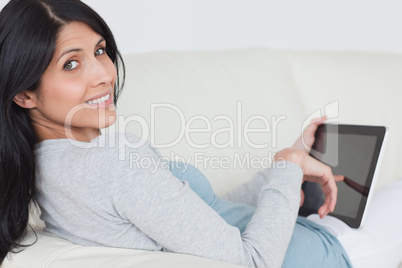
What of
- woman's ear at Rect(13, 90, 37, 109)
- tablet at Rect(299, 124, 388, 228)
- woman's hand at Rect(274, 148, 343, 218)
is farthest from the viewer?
tablet at Rect(299, 124, 388, 228)

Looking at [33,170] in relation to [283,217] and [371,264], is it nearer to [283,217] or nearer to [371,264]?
[283,217]

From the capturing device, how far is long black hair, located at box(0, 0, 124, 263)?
954 mm

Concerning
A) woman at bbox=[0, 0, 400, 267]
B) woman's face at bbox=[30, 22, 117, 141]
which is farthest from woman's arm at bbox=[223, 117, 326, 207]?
woman's face at bbox=[30, 22, 117, 141]

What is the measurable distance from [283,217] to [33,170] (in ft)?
1.58

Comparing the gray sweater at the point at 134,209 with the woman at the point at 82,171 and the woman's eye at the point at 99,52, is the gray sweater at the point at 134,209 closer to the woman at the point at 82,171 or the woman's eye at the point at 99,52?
the woman at the point at 82,171

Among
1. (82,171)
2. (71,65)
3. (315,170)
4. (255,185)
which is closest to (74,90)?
(71,65)

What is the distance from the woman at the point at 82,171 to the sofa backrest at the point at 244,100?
1.48ft

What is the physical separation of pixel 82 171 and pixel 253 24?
160 cm

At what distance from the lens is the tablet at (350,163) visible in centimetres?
130

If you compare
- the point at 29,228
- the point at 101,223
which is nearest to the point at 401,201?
the point at 101,223

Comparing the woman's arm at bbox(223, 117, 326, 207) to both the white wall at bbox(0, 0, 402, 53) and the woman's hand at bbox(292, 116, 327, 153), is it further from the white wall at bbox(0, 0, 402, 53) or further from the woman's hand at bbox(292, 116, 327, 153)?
the white wall at bbox(0, 0, 402, 53)

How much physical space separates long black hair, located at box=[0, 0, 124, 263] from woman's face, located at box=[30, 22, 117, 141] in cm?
2

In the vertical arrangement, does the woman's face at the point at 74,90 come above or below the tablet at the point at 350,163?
above

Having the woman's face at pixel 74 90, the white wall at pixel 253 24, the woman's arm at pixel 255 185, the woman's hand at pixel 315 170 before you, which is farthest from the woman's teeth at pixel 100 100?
the white wall at pixel 253 24
